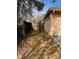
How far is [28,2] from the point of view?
1826 millimetres

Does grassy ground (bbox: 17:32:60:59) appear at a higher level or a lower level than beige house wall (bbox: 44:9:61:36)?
lower

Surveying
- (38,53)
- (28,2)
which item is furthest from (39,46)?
(28,2)

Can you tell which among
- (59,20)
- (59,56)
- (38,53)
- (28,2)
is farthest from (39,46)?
(28,2)

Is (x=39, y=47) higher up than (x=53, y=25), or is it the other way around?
(x=53, y=25)

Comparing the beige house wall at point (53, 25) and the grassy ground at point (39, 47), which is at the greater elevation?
the beige house wall at point (53, 25)
